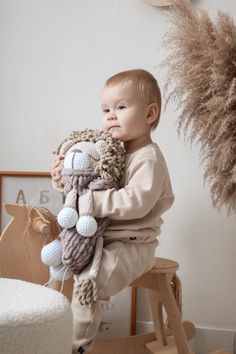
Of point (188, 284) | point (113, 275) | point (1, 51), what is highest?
point (1, 51)

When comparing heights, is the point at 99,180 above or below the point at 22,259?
above

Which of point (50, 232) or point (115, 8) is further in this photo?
point (115, 8)

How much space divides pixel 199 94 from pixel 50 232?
0.51 meters

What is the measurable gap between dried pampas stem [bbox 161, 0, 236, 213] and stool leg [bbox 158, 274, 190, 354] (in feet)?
0.86

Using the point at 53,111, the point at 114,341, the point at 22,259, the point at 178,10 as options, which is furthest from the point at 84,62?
the point at 114,341

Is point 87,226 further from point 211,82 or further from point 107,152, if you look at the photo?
point 211,82

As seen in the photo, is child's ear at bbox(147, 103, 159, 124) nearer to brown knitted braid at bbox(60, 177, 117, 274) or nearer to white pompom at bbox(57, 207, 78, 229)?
brown knitted braid at bbox(60, 177, 117, 274)

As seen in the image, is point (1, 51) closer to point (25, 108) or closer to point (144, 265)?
point (25, 108)

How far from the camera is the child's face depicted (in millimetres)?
1105

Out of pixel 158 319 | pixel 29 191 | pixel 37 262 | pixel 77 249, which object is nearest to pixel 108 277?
pixel 77 249

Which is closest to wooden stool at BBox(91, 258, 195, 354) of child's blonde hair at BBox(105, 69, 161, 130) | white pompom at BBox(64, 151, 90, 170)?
white pompom at BBox(64, 151, 90, 170)

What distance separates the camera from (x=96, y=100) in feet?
5.14

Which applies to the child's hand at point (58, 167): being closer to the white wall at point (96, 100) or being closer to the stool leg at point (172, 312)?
the stool leg at point (172, 312)

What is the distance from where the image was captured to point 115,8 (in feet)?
5.08
